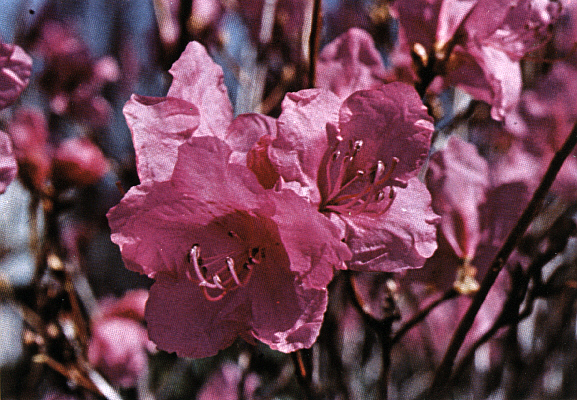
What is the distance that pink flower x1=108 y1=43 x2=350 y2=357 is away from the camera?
0.29 meters

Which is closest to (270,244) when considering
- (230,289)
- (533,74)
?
(230,289)

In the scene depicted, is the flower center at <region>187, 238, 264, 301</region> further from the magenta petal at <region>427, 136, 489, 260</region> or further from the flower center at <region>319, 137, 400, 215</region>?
the magenta petal at <region>427, 136, 489, 260</region>

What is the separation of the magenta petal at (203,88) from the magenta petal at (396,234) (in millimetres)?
112

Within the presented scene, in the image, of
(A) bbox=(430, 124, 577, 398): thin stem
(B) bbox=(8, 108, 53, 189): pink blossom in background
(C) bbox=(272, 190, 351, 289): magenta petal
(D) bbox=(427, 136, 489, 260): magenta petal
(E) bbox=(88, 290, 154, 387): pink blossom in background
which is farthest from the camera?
(E) bbox=(88, 290, 154, 387): pink blossom in background

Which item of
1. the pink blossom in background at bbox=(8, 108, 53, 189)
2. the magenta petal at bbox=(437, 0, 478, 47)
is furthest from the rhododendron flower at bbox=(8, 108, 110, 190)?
the magenta petal at bbox=(437, 0, 478, 47)

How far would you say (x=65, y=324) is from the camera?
1.98ft

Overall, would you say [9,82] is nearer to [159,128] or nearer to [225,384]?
[159,128]

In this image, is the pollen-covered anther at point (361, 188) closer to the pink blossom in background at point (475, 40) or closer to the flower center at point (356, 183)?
the flower center at point (356, 183)

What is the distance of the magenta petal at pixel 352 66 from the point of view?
1.44 feet

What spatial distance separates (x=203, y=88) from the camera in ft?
1.15

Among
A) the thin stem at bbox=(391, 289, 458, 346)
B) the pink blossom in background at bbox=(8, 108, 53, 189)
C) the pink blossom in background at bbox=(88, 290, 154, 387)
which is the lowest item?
the pink blossom in background at bbox=(88, 290, 154, 387)

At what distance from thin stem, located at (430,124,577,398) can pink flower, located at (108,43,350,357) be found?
0.17 m

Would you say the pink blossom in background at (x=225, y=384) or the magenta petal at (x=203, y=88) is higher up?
the magenta petal at (x=203, y=88)

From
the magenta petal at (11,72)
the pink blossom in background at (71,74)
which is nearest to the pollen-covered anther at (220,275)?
Result: the magenta petal at (11,72)
